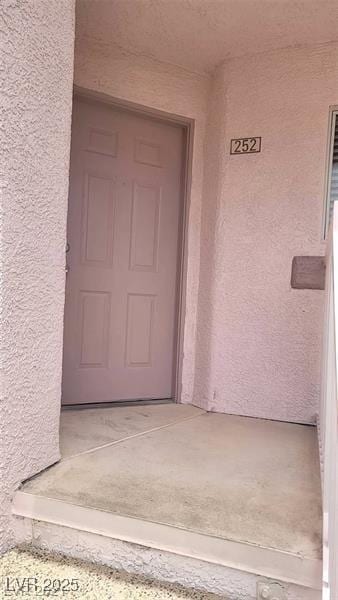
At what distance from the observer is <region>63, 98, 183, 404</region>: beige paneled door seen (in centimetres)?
304

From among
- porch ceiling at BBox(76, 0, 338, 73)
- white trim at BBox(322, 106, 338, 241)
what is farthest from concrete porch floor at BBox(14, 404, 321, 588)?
porch ceiling at BBox(76, 0, 338, 73)

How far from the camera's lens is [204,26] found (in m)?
2.75

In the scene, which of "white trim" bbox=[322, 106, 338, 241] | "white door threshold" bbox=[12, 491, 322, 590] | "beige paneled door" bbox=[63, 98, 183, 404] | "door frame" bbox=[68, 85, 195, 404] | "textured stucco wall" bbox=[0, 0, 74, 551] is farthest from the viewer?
"door frame" bbox=[68, 85, 195, 404]

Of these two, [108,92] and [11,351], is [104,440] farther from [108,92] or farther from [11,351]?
[108,92]

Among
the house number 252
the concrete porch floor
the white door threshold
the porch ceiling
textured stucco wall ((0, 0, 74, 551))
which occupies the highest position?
the porch ceiling

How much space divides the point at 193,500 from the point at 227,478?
277 mm

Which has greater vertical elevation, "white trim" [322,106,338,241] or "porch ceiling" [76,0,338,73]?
"porch ceiling" [76,0,338,73]

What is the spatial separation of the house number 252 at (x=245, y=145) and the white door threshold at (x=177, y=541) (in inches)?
94.4

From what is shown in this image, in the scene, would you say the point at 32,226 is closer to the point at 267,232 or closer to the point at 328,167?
the point at 267,232

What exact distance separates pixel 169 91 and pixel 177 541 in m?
2.80

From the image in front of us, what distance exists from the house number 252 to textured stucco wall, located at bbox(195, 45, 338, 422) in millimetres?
37

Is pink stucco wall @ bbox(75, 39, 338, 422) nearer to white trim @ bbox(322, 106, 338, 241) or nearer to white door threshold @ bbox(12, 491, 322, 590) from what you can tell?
white trim @ bbox(322, 106, 338, 241)

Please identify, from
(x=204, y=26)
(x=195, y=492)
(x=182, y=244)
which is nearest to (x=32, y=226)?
(x=195, y=492)

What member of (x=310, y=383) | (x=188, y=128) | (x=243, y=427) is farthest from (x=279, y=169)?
(x=243, y=427)
